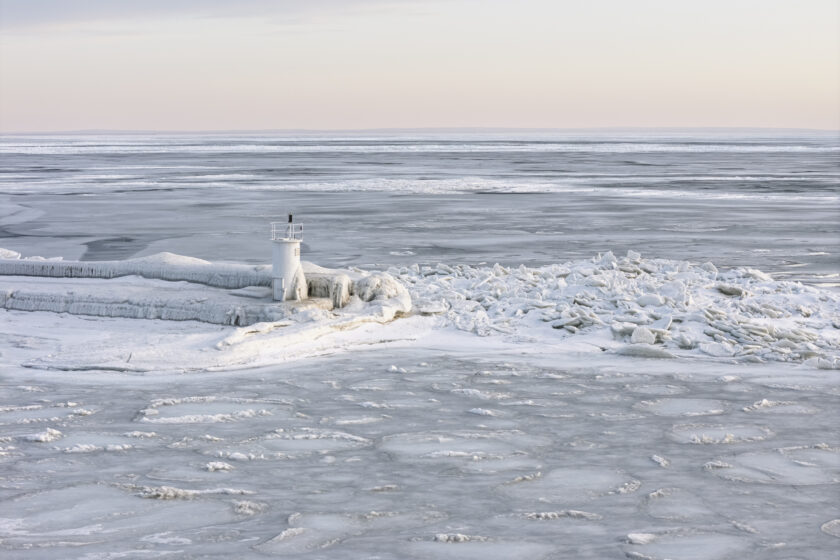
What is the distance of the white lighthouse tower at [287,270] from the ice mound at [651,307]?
1.30 m

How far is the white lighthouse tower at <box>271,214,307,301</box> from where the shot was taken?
31.9 feet

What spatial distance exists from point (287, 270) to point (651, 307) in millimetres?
3450

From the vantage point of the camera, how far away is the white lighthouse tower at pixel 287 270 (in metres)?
9.73

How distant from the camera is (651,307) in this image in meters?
9.95

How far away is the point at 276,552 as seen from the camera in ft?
14.8

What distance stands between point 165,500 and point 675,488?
2.59m

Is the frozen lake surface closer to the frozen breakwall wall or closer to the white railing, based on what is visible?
the frozen breakwall wall

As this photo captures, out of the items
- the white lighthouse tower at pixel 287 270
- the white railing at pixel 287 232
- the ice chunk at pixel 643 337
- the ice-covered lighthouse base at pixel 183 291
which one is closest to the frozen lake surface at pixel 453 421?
the ice chunk at pixel 643 337

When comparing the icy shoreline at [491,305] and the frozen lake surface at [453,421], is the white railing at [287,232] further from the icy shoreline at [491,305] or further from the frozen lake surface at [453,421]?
the frozen lake surface at [453,421]

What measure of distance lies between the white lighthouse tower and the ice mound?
4.26 ft

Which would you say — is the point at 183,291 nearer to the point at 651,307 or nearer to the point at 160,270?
the point at 160,270

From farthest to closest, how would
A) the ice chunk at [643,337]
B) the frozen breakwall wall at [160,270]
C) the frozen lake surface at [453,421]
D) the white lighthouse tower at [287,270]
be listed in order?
the frozen breakwall wall at [160,270] < the white lighthouse tower at [287,270] < the ice chunk at [643,337] < the frozen lake surface at [453,421]

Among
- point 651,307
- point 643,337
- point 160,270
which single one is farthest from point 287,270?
point 651,307

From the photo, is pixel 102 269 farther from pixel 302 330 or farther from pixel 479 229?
pixel 479 229
